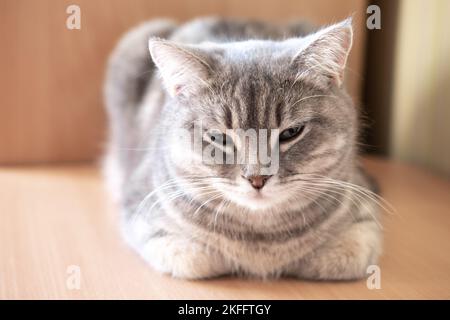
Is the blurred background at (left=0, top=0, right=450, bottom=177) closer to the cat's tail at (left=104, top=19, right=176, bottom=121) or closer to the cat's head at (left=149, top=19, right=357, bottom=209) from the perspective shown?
the cat's tail at (left=104, top=19, right=176, bottom=121)

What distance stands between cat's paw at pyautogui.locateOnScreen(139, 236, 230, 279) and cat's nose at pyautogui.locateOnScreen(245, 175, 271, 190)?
0.23 meters

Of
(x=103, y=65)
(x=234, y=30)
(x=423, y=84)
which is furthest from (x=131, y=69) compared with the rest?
(x=423, y=84)

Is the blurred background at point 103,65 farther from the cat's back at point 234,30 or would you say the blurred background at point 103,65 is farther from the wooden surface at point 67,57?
the cat's back at point 234,30

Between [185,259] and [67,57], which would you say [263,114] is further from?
[67,57]

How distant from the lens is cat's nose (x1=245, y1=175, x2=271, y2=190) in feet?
3.68

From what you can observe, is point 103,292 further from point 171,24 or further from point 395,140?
point 395,140

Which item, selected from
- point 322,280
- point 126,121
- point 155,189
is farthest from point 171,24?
point 322,280

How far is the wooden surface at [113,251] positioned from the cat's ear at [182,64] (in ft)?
1.41

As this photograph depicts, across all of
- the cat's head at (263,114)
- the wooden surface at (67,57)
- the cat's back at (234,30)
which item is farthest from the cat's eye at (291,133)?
the wooden surface at (67,57)

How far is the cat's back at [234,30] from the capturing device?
176 centimetres

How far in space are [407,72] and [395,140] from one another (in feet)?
0.93

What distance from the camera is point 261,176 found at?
1126mm

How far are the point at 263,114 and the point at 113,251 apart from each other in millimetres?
535

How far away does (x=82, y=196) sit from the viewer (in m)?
1.81
